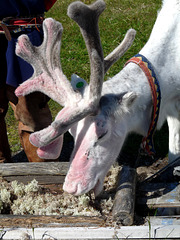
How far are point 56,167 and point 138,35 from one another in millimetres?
4092

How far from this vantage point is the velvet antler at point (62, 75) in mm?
2293

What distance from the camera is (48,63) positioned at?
8.97ft

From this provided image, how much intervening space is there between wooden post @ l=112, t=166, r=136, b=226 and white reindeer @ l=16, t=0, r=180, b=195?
0.17 metres

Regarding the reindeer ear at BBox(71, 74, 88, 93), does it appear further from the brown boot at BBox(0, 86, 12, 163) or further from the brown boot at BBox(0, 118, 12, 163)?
the brown boot at BBox(0, 118, 12, 163)

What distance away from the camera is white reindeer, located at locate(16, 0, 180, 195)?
247 centimetres

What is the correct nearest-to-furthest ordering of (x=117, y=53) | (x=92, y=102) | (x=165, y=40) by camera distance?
(x=92, y=102)
(x=117, y=53)
(x=165, y=40)

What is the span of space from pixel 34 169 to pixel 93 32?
4.50ft

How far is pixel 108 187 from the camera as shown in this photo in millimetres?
3109

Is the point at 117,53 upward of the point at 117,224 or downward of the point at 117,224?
upward

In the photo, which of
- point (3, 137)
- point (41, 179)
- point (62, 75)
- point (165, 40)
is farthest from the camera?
point (3, 137)

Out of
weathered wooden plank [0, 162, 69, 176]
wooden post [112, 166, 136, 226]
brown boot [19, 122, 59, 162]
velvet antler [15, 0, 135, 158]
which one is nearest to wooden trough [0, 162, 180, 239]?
wooden post [112, 166, 136, 226]

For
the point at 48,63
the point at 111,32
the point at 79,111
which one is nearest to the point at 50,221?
the point at 79,111

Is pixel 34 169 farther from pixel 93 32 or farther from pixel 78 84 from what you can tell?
pixel 93 32

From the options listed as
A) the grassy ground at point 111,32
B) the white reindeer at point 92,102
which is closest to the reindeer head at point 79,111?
the white reindeer at point 92,102
